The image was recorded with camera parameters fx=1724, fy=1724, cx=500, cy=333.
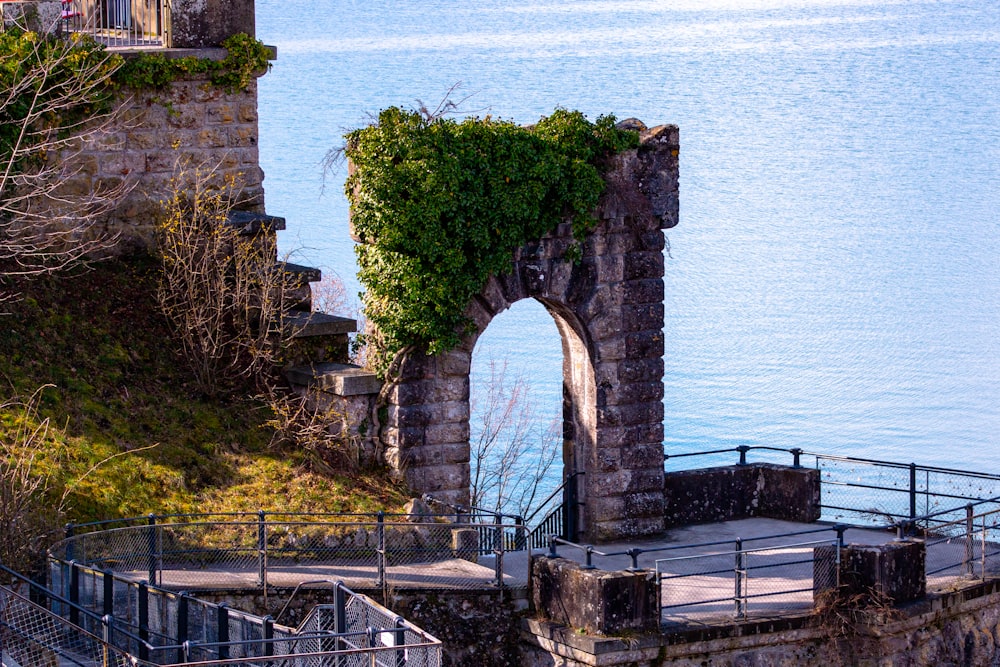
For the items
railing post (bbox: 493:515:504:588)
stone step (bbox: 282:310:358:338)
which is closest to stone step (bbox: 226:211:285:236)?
stone step (bbox: 282:310:358:338)

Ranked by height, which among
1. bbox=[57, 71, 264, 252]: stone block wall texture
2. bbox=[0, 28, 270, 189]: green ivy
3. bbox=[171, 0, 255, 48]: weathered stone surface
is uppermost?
bbox=[171, 0, 255, 48]: weathered stone surface

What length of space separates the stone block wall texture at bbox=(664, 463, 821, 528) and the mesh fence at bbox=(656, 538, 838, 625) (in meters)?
2.08

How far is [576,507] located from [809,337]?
103 feet

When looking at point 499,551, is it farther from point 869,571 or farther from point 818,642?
point 869,571

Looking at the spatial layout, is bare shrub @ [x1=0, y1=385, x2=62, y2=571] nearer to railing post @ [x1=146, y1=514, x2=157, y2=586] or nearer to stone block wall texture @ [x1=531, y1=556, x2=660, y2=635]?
railing post @ [x1=146, y1=514, x2=157, y2=586]

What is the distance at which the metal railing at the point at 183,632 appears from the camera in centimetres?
1411

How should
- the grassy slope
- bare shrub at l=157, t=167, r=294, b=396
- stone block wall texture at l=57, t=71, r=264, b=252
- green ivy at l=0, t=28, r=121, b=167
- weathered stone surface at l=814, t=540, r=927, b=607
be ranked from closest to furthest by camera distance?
the grassy slope < weathered stone surface at l=814, t=540, r=927, b=607 < green ivy at l=0, t=28, r=121, b=167 < bare shrub at l=157, t=167, r=294, b=396 < stone block wall texture at l=57, t=71, r=264, b=252

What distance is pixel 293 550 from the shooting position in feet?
62.3

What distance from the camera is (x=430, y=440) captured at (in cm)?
2095

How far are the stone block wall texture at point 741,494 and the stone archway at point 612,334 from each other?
0.54 metres

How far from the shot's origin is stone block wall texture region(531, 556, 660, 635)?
17.9 m

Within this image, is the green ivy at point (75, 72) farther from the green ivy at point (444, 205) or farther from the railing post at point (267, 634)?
the railing post at point (267, 634)

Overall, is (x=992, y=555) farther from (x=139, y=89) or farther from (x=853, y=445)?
(x=853, y=445)

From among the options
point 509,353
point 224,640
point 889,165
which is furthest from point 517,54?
point 224,640
